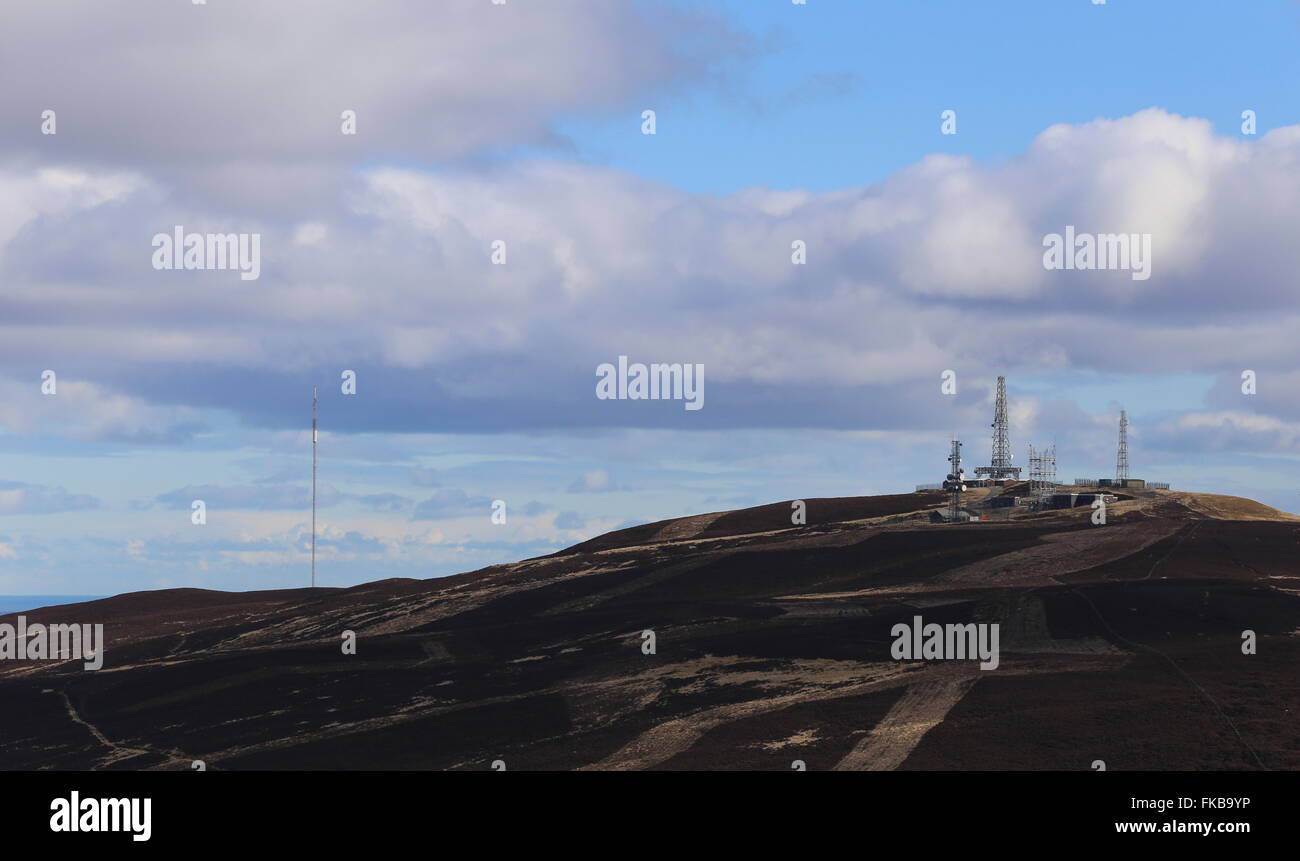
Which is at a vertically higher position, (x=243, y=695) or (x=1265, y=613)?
(x=1265, y=613)
